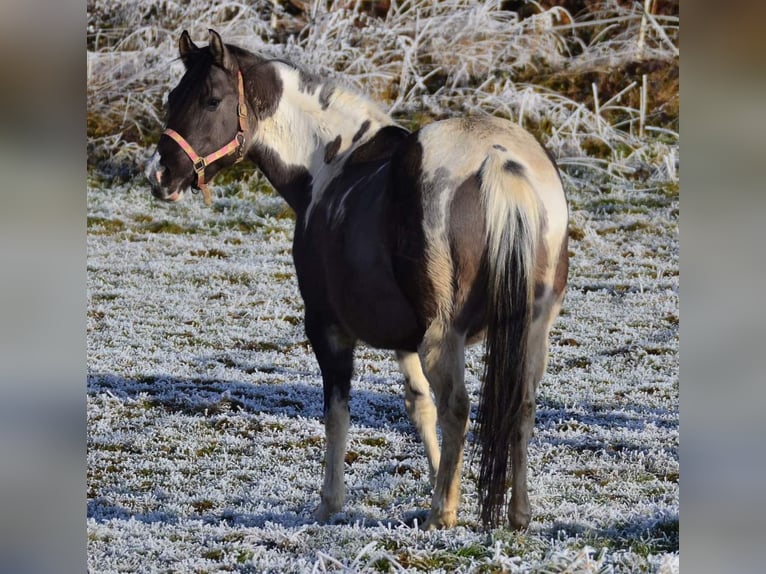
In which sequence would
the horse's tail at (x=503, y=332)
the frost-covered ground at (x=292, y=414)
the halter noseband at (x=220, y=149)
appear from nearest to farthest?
1. the horse's tail at (x=503, y=332)
2. the frost-covered ground at (x=292, y=414)
3. the halter noseband at (x=220, y=149)

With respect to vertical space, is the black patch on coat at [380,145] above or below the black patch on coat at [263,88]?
below

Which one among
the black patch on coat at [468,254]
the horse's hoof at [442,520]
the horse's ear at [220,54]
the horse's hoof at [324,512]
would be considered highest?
the horse's ear at [220,54]

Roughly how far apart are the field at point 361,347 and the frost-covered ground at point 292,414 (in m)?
0.02

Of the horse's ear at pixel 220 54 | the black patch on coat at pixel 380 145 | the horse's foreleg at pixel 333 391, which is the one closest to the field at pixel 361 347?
the horse's foreleg at pixel 333 391

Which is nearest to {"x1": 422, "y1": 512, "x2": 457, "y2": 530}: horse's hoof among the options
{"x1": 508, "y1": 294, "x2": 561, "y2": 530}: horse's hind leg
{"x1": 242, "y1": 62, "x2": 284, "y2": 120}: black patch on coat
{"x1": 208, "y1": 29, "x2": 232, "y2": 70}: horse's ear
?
{"x1": 508, "y1": 294, "x2": 561, "y2": 530}: horse's hind leg

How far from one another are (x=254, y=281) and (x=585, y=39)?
14.0ft

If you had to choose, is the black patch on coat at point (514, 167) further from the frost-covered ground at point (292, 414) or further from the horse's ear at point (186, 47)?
the horse's ear at point (186, 47)

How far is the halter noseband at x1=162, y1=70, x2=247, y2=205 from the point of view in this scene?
509 cm

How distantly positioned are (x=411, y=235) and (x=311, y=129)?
1.22 m

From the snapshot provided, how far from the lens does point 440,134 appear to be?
14.0ft

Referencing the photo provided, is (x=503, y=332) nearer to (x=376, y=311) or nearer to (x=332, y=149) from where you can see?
(x=376, y=311)

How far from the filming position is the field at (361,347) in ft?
16.0
